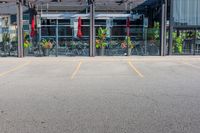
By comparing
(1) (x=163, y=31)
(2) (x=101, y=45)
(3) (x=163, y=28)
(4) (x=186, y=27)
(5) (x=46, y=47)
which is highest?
(4) (x=186, y=27)

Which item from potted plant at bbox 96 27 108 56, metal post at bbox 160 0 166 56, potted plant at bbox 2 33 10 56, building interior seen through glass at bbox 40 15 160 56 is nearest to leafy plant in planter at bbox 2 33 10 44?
potted plant at bbox 2 33 10 56

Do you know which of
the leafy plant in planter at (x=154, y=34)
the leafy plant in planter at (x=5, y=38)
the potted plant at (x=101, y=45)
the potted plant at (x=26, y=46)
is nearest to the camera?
the potted plant at (x=26, y=46)

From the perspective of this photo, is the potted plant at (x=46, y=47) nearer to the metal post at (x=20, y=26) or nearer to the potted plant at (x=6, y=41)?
the metal post at (x=20, y=26)

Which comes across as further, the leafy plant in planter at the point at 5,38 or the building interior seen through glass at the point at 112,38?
the leafy plant in planter at the point at 5,38

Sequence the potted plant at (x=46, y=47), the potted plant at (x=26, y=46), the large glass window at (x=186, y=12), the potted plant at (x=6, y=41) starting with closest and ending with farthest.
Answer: the potted plant at (x=46, y=47), the potted plant at (x=26, y=46), the potted plant at (x=6, y=41), the large glass window at (x=186, y=12)

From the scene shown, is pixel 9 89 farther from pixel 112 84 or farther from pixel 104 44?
pixel 104 44

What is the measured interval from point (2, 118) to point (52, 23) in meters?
32.7

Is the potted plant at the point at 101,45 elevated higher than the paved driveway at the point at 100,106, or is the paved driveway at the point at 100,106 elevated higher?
the potted plant at the point at 101,45

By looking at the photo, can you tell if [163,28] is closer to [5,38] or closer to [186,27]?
[186,27]

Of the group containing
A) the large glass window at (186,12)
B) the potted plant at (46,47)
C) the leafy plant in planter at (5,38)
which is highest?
the large glass window at (186,12)

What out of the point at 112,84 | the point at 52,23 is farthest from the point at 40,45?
the point at 112,84

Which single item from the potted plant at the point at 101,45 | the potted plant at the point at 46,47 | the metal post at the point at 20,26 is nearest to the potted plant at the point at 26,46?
the metal post at the point at 20,26

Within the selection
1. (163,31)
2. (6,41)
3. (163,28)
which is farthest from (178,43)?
(6,41)

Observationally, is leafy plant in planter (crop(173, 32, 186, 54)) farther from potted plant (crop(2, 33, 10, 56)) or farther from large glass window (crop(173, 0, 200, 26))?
potted plant (crop(2, 33, 10, 56))
